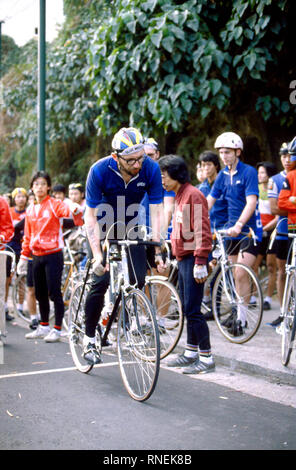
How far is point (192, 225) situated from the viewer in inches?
214

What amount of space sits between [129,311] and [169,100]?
495 centimetres

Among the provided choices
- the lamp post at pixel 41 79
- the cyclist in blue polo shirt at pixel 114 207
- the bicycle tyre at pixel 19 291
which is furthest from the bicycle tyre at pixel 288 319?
the lamp post at pixel 41 79

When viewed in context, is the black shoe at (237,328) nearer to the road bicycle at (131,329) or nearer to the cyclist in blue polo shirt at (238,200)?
the cyclist in blue polo shirt at (238,200)

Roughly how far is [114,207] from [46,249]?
2041mm

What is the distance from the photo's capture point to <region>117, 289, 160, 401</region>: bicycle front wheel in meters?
4.41

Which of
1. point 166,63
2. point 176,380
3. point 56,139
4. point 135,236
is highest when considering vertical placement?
point 166,63

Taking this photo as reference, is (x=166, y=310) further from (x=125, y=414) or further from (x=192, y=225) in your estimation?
(x=125, y=414)

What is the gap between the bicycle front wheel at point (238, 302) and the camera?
20.5ft

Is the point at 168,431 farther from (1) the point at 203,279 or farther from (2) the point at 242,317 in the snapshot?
(2) the point at 242,317

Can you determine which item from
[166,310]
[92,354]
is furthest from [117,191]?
[166,310]

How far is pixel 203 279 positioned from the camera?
5.37m

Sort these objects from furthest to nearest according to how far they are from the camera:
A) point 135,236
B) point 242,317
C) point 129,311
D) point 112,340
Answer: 1. point 242,317
2. point 112,340
3. point 135,236
4. point 129,311

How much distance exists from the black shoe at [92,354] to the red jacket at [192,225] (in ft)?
3.87
